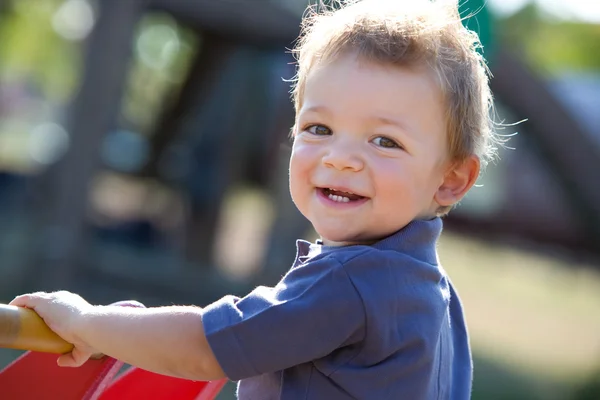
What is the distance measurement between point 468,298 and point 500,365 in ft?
10.8

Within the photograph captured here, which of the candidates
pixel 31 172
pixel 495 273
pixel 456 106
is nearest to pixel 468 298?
pixel 495 273

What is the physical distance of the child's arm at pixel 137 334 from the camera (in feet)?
4.58

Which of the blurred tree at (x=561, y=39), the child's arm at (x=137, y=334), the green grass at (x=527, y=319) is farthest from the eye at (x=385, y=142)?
the blurred tree at (x=561, y=39)

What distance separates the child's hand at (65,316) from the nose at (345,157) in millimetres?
447

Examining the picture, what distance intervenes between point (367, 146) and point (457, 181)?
239 millimetres

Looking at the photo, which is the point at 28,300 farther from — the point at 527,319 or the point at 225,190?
the point at 527,319

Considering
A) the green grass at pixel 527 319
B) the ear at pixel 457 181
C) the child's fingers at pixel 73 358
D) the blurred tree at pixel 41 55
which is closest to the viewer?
the child's fingers at pixel 73 358

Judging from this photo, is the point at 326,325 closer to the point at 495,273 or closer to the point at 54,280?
the point at 54,280

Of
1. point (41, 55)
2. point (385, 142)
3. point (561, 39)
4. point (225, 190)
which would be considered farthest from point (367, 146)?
point (561, 39)

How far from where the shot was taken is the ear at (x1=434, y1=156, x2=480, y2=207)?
5.36 ft

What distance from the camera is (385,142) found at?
1.51 m

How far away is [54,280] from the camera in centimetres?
602

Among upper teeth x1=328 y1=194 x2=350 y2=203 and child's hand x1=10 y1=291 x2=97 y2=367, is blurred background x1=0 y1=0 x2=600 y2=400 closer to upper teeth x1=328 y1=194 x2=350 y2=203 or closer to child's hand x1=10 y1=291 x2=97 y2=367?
upper teeth x1=328 y1=194 x2=350 y2=203

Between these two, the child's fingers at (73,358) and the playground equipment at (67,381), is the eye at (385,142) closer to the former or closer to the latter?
the playground equipment at (67,381)
